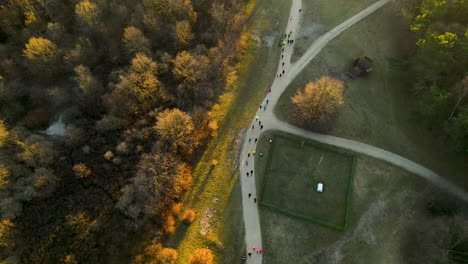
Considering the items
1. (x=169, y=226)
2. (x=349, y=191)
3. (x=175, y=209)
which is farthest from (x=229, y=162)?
(x=349, y=191)

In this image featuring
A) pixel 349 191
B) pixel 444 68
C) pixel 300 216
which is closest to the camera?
pixel 300 216

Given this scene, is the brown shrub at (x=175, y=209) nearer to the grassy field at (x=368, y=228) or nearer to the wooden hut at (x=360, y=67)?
the grassy field at (x=368, y=228)

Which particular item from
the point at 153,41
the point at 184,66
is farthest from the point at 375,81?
the point at 153,41

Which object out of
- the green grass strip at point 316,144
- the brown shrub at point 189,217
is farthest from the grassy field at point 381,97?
the brown shrub at point 189,217

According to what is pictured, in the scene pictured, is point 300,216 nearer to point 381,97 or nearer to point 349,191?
point 349,191

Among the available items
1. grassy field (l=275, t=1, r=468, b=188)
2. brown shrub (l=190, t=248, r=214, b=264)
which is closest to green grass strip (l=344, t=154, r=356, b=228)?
grassy field (l=275, t=1, r=468, b=188)

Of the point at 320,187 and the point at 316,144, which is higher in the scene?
the point at 316,144
